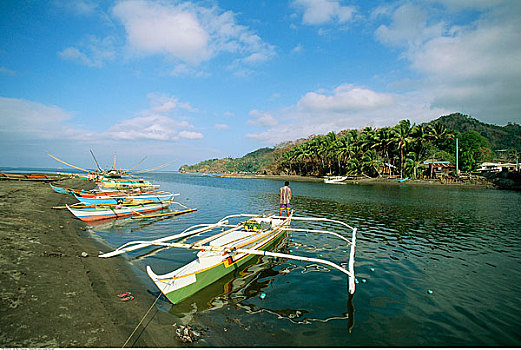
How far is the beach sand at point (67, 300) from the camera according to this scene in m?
4.47

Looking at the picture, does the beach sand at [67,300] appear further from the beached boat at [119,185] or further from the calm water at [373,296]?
the beached boat at [119,185]

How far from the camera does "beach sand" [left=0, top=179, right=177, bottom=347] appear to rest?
14.7 feet

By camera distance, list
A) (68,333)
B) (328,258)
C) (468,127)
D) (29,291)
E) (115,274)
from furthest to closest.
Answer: (468,127)
(328,258)
(115,274)
(29,291)
(68,333)

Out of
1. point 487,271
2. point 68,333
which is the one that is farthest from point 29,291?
point 487,271

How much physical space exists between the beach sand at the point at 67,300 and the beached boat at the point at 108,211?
611 cm

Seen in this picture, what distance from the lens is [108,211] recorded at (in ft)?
54.3

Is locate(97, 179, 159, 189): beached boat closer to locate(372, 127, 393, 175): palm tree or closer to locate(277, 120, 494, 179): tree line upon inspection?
locate(372, 127, 393, 175): palm tree

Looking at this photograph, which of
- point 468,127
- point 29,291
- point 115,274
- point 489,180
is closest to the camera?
point 29,291

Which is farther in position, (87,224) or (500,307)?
(87,224)

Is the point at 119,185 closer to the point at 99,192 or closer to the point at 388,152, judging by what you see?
the point at 99,192

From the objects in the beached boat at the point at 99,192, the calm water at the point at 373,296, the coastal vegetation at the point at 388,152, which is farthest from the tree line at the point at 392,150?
the beached boat at the point at 99,192

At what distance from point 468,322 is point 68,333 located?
8.69m

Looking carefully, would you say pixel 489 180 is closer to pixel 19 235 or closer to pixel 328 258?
pixel 328 258

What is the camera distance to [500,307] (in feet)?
20.9
